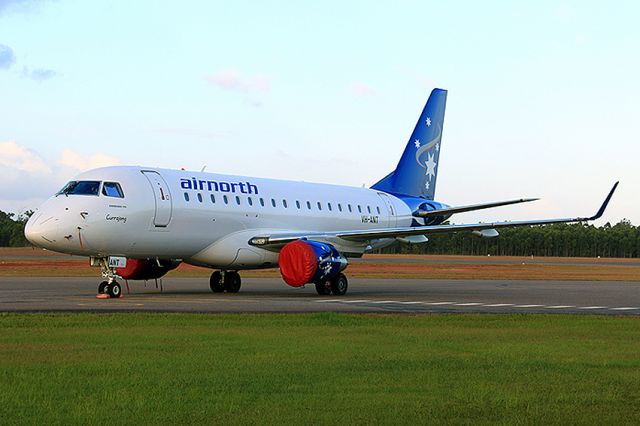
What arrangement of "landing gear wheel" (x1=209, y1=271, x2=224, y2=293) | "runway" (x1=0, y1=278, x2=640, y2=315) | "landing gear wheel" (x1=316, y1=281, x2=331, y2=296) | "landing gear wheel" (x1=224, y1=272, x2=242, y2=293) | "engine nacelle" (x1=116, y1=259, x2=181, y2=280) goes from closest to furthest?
"runway" (x1=0, y1=278, x2=640, y2=315), "landing gear wheel" (x1=316, y1=281, x2=331, y2=296), "engine nacelle" (x1=116, y1=259, x2=181, y2=280), "landing gear wheel" (x1=209, y1=271, x2=224, y2=293), "landing gear wheel" (x1=224, y1=272, x2=242, y2=293)

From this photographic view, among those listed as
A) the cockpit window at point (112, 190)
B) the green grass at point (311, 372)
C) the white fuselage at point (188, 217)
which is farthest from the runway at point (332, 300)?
the green grass at point (311, 372)

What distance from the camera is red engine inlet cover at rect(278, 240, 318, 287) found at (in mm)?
29703

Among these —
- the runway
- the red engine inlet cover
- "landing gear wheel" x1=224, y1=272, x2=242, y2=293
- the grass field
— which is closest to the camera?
the runway

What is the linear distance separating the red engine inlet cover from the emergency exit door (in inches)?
141

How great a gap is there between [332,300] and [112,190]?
6854 mm

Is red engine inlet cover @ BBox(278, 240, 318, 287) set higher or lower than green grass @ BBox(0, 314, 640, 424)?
higher

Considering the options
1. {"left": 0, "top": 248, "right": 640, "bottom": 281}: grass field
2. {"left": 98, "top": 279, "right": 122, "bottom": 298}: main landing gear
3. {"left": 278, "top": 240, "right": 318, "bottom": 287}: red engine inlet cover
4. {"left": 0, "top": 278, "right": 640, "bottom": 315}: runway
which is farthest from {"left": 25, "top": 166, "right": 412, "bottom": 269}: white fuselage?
{"left": 0, "top": 248, "right": 640, "bottom": 281}: grass field

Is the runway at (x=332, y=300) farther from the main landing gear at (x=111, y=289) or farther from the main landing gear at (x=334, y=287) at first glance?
the main landing gear at (x=334, y=287)

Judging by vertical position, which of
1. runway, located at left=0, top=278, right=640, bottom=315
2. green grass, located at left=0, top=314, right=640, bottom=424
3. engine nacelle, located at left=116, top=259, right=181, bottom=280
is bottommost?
green grass, located at left=0, top=314, right=640, bottom=424

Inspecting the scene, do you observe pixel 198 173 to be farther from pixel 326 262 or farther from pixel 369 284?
pixel 369 284

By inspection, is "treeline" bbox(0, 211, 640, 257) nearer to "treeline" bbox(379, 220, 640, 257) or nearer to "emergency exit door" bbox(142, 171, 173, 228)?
"treeline" bbox(379, 220, 640, 257)

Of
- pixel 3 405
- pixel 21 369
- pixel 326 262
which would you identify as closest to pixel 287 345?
pixel 21 369

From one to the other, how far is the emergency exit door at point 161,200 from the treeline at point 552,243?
128 metres

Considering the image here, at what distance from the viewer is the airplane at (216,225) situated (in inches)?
1093
